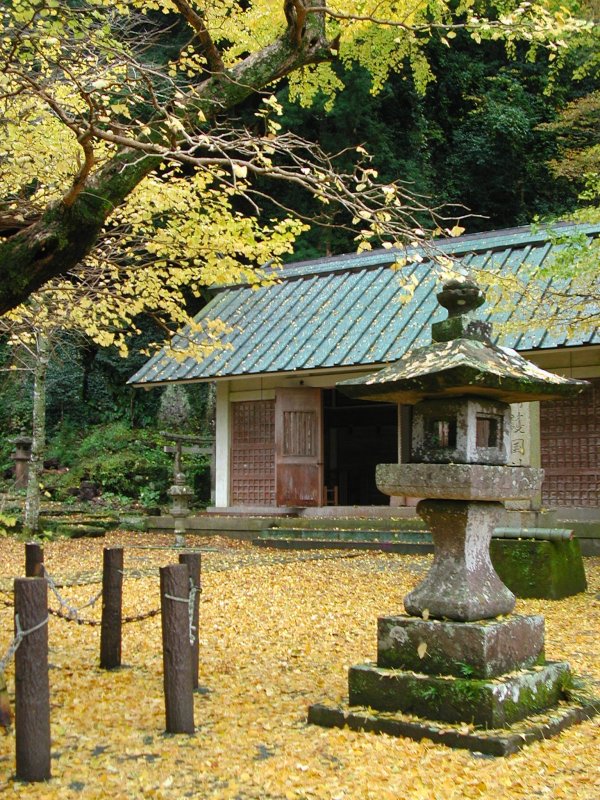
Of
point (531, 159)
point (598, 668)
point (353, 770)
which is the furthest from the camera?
point (531, 159)

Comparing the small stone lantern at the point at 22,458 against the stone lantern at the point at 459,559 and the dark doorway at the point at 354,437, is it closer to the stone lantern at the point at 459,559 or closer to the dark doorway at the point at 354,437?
the dark doorway at the point at 354,437

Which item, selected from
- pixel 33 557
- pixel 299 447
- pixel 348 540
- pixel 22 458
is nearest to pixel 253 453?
pixel 299 447

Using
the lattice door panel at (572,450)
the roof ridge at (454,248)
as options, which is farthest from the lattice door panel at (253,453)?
the lattice door panel at (572,450)

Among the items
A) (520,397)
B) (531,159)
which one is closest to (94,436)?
(531,159)

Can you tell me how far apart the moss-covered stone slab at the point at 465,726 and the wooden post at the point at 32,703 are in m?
1.56

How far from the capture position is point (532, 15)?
670cm

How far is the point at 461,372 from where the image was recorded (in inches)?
177

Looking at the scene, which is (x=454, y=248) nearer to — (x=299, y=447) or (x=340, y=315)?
(x=340, y=315)

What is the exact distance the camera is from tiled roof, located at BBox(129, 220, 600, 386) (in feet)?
43.1

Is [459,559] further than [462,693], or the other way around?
[459,559]

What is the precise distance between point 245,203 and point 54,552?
11233 mm

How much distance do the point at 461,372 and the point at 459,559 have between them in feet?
3.61

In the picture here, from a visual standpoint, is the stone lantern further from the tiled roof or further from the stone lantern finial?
the tiled roof

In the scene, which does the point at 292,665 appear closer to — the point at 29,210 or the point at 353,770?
the point at 353,770
